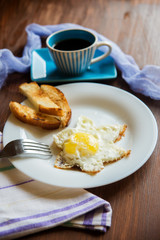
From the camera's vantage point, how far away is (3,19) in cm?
275

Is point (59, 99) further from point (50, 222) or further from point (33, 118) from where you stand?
point (50, 222)

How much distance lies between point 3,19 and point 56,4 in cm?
64

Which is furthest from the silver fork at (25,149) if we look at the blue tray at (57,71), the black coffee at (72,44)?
the black coffee at (72,44)

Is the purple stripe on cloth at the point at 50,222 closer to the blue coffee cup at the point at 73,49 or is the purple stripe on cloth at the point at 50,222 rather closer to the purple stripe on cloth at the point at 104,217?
the purple stripe on cloth at the point at 104,217

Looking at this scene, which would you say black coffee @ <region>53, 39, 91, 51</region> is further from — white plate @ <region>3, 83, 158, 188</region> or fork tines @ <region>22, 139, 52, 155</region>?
fork tines @ <region>22, 139, 52, 155</region>

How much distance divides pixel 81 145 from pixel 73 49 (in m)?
0.88

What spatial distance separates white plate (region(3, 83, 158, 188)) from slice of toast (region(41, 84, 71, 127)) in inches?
2.3

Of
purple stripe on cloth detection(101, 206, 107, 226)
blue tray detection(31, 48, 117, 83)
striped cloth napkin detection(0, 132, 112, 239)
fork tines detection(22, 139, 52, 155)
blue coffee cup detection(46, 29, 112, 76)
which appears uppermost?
blue coffee cup detection(46, 29, 112, 76)

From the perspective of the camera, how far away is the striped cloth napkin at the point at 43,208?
108cm

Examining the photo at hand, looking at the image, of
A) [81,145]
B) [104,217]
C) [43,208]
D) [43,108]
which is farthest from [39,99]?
[104,217]

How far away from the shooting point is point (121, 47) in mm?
2279

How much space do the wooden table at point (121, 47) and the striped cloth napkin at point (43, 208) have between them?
0.12 feet

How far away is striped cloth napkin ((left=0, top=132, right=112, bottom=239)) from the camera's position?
1078 millimetres

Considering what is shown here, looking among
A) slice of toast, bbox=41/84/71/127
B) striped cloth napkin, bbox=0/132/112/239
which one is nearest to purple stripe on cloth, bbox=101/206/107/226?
striped cloth napkin, bbox=0/132/112/239
